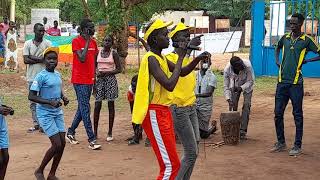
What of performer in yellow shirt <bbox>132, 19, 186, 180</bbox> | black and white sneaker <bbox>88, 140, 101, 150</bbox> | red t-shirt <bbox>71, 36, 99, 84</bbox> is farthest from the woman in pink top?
performer in yellow shirt <bbox>132, 19, 186, 180</bbox>

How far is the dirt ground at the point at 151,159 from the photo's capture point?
20.8 ft

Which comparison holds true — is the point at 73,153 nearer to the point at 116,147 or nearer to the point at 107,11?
the point at 116,147

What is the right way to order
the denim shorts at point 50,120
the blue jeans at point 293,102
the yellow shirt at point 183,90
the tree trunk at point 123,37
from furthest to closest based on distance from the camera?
the tree trunk at point 123,37, the blue jeans at point 293,102, the denim shorts at point 50,120, the yellow shirt at point 183,90

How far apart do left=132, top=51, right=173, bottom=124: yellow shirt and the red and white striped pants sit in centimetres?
7

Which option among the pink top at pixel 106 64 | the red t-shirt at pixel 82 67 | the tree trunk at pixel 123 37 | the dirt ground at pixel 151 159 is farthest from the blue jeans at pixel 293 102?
the tree trunk at pixel 123 37

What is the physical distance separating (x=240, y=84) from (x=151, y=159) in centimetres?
214

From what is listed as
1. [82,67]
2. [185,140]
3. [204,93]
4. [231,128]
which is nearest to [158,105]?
[185,140]

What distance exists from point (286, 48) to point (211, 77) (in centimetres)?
137

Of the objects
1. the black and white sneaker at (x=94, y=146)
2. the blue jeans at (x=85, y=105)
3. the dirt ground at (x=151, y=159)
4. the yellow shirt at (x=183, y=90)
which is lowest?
the dirt ground at (x=151, y=159)

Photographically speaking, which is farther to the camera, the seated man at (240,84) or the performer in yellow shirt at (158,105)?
the seated man at (240,84)

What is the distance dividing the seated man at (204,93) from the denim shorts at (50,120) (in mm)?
2964

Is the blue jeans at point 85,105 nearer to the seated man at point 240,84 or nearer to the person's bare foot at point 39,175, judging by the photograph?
the person's bare foot at point 39,175

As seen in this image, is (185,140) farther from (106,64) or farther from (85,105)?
(106,64)

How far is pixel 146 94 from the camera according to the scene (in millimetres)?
4496
